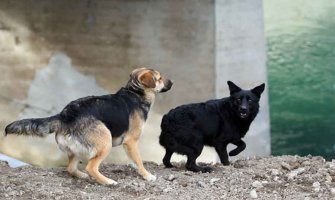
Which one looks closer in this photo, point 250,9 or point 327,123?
point 250,9

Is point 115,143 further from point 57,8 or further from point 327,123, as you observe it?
point 327,123

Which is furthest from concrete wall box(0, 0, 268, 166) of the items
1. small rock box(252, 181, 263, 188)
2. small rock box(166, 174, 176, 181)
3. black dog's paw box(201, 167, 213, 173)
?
small rock box(252, 181, 263, 188)

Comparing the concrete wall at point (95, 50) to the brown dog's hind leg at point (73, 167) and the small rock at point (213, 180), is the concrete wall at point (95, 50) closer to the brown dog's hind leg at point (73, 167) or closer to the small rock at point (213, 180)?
the small rock at point (213, 180)

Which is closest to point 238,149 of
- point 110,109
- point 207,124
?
point 207,124

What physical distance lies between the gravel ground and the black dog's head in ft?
2.13

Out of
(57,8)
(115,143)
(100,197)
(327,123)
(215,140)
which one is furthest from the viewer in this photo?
(327,123)

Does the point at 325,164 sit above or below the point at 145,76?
below

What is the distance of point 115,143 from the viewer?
755cm

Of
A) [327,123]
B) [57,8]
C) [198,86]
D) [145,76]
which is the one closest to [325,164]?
[145,76]

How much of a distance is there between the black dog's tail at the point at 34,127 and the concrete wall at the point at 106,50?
25.6 ft

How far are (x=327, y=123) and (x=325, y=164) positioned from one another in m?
12.9

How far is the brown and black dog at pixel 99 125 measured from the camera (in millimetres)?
7121

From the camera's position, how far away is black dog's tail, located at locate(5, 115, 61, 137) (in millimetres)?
6973

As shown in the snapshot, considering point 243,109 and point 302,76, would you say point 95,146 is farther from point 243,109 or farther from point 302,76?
point 302,76
